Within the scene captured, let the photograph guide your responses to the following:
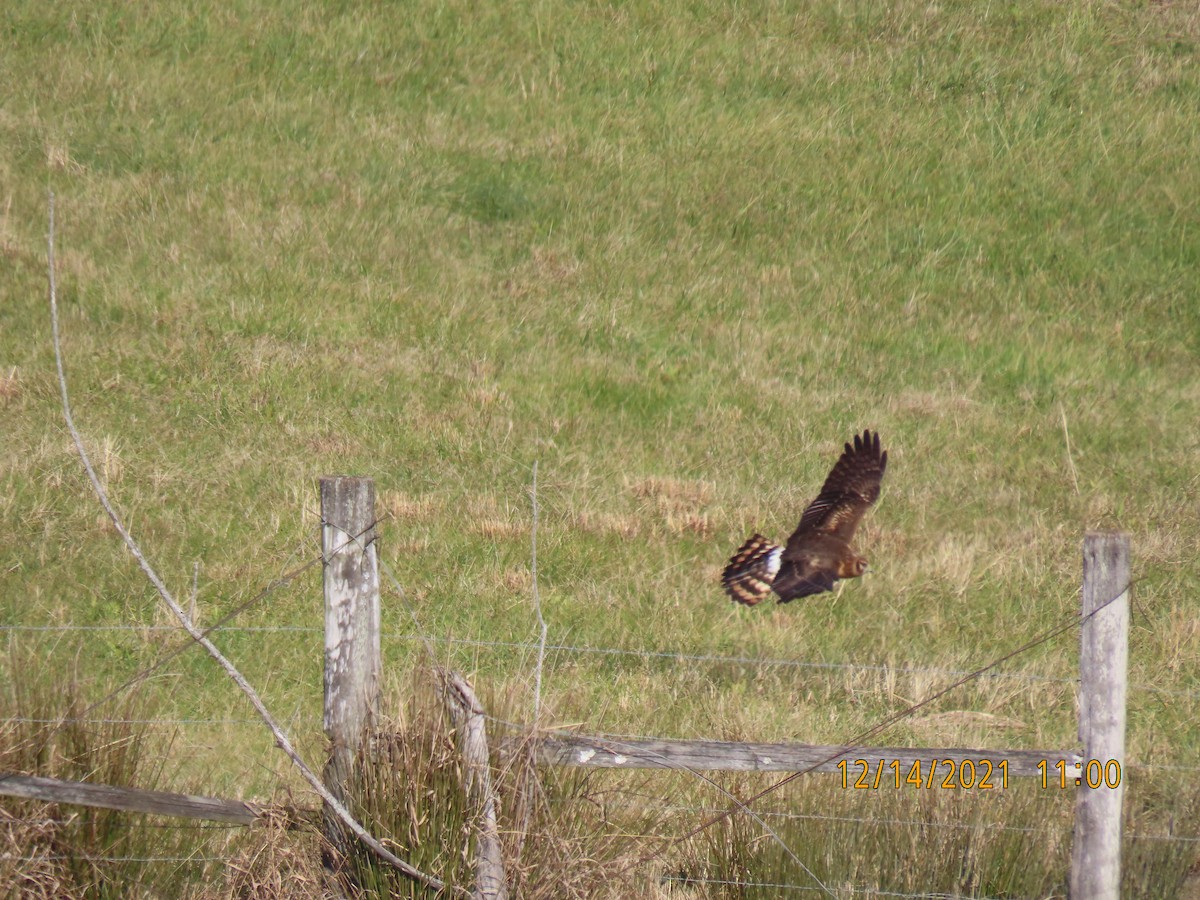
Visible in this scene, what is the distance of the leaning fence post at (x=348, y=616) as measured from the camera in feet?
13.7

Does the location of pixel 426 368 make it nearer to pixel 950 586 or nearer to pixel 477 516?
pixel 477 516

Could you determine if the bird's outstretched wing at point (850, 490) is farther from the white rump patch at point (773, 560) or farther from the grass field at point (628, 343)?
the grass field at point (628, 343)

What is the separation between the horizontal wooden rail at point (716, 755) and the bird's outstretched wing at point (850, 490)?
2.61 metres

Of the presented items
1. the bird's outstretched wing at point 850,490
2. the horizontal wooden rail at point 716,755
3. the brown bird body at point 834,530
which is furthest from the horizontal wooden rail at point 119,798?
the bird's outstretched wing at point 850,490

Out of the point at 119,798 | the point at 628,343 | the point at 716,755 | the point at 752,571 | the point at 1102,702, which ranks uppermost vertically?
the point at 628,343

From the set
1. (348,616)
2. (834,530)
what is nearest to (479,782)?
(348,616)

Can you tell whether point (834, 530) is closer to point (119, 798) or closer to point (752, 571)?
point (752, 571)

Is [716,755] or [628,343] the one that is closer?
[716,755]

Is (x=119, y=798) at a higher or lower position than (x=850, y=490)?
lower

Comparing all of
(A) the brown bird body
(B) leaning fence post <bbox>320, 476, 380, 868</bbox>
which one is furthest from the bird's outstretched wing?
(B) leaning fence post <bbox>320, 476, 380, 868</bbox>

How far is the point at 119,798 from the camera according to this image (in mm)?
4227

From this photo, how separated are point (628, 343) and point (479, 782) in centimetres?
775

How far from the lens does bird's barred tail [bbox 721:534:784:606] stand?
295 inches

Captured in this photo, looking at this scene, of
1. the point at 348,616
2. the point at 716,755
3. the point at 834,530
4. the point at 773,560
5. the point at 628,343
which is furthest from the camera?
the point at 628,343
